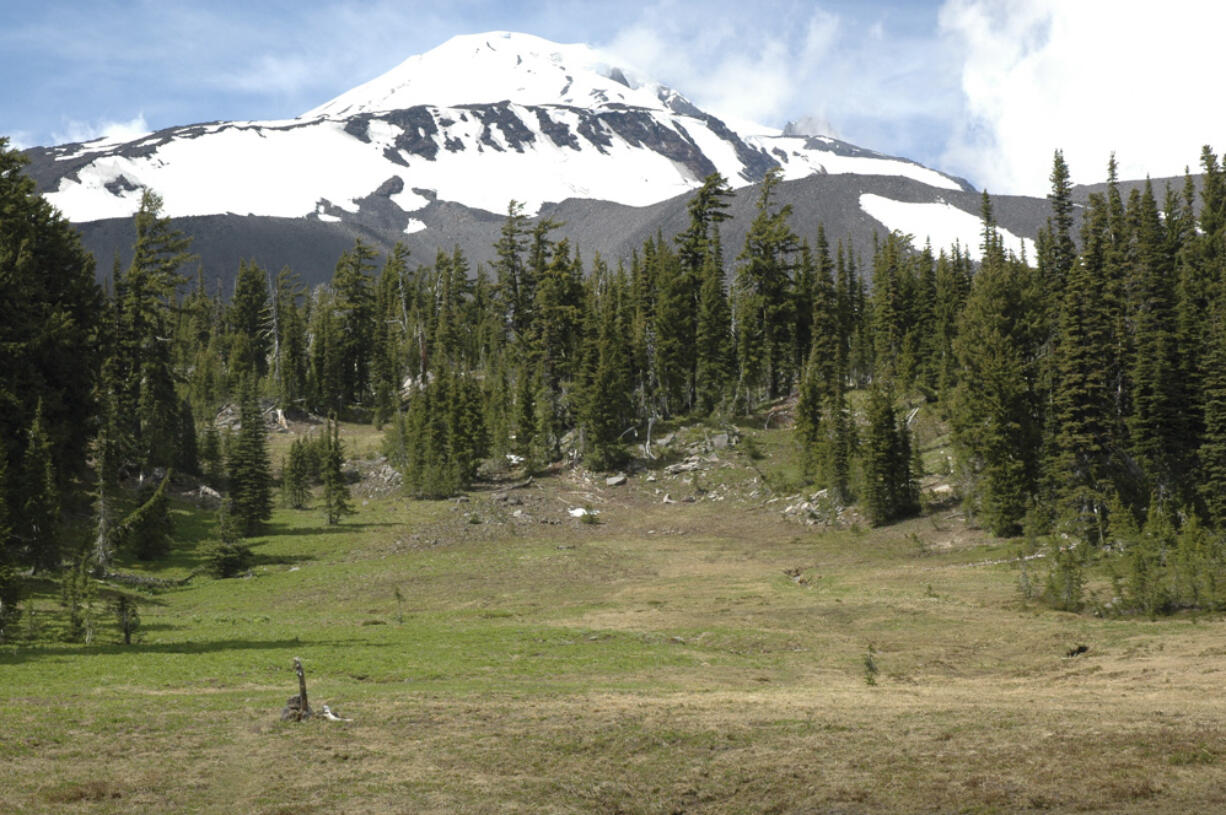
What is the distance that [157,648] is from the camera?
27.2m

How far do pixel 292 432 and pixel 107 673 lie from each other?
238 feet

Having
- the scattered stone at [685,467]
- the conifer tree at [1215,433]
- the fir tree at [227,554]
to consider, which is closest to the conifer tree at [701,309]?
the scattered stone at [685,467]

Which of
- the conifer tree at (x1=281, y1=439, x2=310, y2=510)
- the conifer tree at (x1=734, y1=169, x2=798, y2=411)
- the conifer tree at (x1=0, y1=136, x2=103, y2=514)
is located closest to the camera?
the conifer tree at (x1=0, y1=136, x2=103, y2=514)

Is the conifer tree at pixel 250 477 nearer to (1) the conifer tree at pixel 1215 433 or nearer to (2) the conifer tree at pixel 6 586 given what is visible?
(2) the conifer tree at pixel 6 586

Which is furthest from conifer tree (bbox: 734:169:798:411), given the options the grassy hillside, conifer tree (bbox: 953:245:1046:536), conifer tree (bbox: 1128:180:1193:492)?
the grassy hillside

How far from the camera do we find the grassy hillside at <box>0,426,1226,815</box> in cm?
1453

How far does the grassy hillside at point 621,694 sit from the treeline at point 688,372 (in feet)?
19.3

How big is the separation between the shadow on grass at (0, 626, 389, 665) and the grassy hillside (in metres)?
0.17

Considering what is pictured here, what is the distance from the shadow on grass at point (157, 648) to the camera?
81.7ft

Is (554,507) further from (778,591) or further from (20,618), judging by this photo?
(20,618)

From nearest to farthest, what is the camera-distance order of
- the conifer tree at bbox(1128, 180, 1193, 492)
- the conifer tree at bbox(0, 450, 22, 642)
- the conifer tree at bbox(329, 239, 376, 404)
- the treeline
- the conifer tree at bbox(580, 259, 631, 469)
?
the conifer tree at bbox(0, 450, 22, 642) → the treeline → the conifer tree at bbox(1128, 180, 1193, 492) → the conifer tree at bbox(580, 259, 631, 469) → the conifer tree at bbox(329, 239, 376, 404)

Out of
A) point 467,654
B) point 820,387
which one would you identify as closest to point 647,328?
point 820,387

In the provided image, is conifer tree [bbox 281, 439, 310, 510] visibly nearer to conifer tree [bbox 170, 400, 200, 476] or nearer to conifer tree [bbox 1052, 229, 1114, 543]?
conifer tree [bbox 170, 400, 200, 476]

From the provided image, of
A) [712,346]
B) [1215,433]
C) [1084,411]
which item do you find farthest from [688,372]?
[1215,433]
